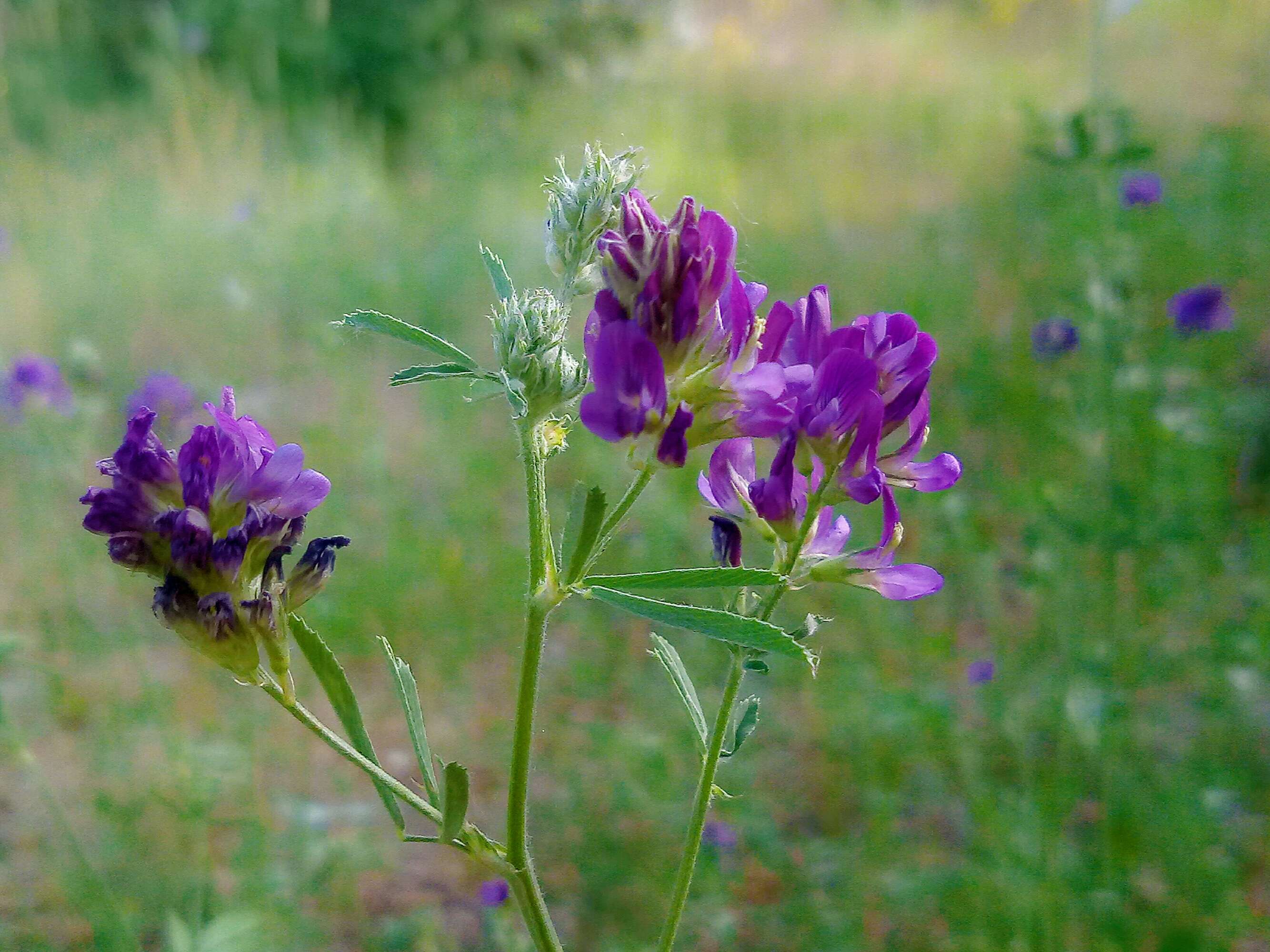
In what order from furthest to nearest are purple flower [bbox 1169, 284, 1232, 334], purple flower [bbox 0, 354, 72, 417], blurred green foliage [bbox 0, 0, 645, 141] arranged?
blurred green foliage [bbox 0, 0, 645, 141] → purple flower [bbox 1169, 284, 1232, 334] → purple flower [bbox 0, 354, 72, 417]

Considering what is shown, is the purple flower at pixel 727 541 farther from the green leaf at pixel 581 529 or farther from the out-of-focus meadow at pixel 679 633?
the out-of-focus meadow at pixel 679 633

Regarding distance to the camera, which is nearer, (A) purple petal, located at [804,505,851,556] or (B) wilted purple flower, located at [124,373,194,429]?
(A) purple petal, located at [804,505,851,556]

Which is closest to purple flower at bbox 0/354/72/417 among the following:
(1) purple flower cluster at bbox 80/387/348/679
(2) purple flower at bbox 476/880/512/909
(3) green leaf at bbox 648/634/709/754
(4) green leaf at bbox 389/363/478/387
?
(2) purple flower at bbox 476/880/512/909

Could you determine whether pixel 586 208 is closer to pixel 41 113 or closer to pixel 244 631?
pixel 244 631

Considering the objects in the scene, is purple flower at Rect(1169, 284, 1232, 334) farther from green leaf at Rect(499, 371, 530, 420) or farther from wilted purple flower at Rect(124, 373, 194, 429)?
wilted purple flower at Rect(124, 373, 194, 429)

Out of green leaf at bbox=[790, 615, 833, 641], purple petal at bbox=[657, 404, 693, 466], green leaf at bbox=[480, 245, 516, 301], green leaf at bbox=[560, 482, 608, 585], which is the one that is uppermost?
green leaf at bbox=[480, 245, 516, 301]

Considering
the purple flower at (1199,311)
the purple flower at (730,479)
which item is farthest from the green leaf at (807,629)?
the purple flower at (1199,311)
